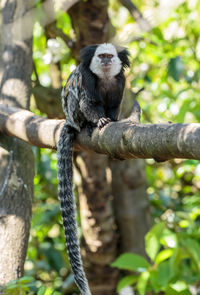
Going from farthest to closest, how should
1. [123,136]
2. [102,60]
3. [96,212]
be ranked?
[96,212]
[102,60]
[123,136]

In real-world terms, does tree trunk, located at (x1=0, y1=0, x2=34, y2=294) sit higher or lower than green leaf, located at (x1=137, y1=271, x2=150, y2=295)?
higher

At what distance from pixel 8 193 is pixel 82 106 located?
82 centimetres

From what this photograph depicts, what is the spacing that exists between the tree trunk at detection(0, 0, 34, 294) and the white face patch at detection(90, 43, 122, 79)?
2.19ft

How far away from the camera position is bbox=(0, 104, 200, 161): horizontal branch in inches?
63.4

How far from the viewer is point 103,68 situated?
3135 mm

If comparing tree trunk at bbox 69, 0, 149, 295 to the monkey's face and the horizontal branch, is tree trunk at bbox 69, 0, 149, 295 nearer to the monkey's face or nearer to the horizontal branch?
the monkey's face

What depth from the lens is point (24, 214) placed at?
295cm

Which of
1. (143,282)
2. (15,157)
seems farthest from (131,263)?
(15,157)

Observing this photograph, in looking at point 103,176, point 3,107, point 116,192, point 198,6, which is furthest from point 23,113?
point 198,6

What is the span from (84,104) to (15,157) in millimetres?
666

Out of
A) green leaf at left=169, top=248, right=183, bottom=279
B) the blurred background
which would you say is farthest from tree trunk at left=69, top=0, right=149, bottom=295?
green leaf at left=169, top=248, right=183, bottom=279

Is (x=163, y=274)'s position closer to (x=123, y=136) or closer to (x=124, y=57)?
(x=123, y=136)

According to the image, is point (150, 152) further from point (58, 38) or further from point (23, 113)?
point (58, 38)

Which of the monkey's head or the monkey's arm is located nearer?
the monkey's head
